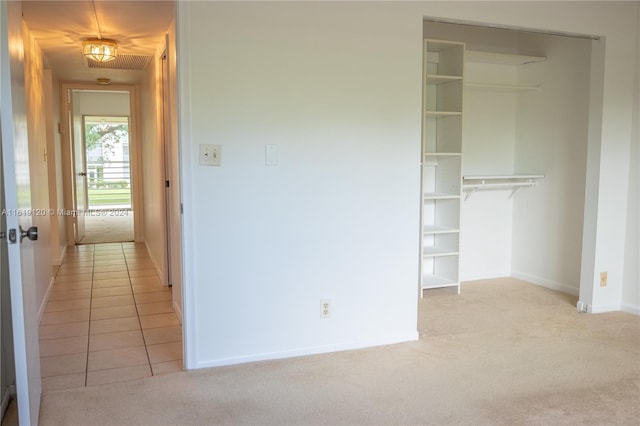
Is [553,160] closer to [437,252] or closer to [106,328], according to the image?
[437,252]

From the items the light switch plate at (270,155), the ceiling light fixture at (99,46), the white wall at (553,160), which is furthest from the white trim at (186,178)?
the white wall at (553,160)

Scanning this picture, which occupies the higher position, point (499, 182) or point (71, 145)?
point (71, 145)

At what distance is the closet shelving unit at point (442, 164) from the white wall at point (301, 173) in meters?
1.04

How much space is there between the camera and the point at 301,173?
9.85 feet

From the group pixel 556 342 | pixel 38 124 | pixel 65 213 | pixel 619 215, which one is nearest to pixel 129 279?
pixel 38 124

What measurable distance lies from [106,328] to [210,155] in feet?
5.45

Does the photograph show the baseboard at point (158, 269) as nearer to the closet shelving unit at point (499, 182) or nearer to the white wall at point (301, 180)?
the white wall at point (301, 180)

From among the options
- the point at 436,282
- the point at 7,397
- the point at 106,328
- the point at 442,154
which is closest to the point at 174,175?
the point at 106,328

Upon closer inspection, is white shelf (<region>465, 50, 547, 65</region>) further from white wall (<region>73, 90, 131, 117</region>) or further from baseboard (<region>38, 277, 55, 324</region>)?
white wall (<region>73, 90, 131, 117</region>)

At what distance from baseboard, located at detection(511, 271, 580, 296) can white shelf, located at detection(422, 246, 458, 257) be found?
37.1 inches

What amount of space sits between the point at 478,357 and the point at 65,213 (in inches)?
224

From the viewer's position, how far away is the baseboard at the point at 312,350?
294 cm

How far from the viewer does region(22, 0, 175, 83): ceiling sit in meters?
3.32

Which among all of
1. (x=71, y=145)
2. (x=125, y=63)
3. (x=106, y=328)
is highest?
(x=125, y=63)
